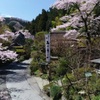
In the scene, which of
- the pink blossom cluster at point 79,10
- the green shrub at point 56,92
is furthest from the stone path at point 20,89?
the pink blossom cluster at point 79,10

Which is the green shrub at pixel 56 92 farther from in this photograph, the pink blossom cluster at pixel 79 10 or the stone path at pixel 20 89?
the pink blossom cluster at pixel 79 10

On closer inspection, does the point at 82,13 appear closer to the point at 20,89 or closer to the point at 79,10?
the point at 79,10

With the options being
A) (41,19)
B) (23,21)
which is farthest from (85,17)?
(23,21)

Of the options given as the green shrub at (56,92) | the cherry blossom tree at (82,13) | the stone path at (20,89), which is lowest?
the stone path at (20,89)

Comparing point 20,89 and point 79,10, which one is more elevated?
point 79,10

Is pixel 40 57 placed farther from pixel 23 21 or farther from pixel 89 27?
pixel 23 21

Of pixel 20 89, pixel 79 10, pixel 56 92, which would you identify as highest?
pixel 79 10

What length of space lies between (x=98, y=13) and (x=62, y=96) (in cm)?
447

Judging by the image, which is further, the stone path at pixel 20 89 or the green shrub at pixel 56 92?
the stone path at pixel 20 89

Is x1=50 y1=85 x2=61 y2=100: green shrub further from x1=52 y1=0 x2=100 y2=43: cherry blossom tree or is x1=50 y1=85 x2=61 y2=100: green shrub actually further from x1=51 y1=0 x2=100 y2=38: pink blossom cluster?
x1=52 y1=0 x2=100 y2=43: cherry blossom tree

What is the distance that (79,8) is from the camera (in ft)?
36.0

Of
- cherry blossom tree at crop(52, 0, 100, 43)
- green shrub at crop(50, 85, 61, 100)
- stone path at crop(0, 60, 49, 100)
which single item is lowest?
stone path at crop(0, 60, 49, 100)

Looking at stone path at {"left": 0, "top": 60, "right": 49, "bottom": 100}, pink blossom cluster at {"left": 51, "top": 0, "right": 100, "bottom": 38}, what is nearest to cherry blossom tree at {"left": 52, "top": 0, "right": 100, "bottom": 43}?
pink blossom cluster at {"left": 51, "top": 0, "right": 100, "bottom": 38}

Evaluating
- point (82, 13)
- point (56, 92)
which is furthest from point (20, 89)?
point (82, 13)
